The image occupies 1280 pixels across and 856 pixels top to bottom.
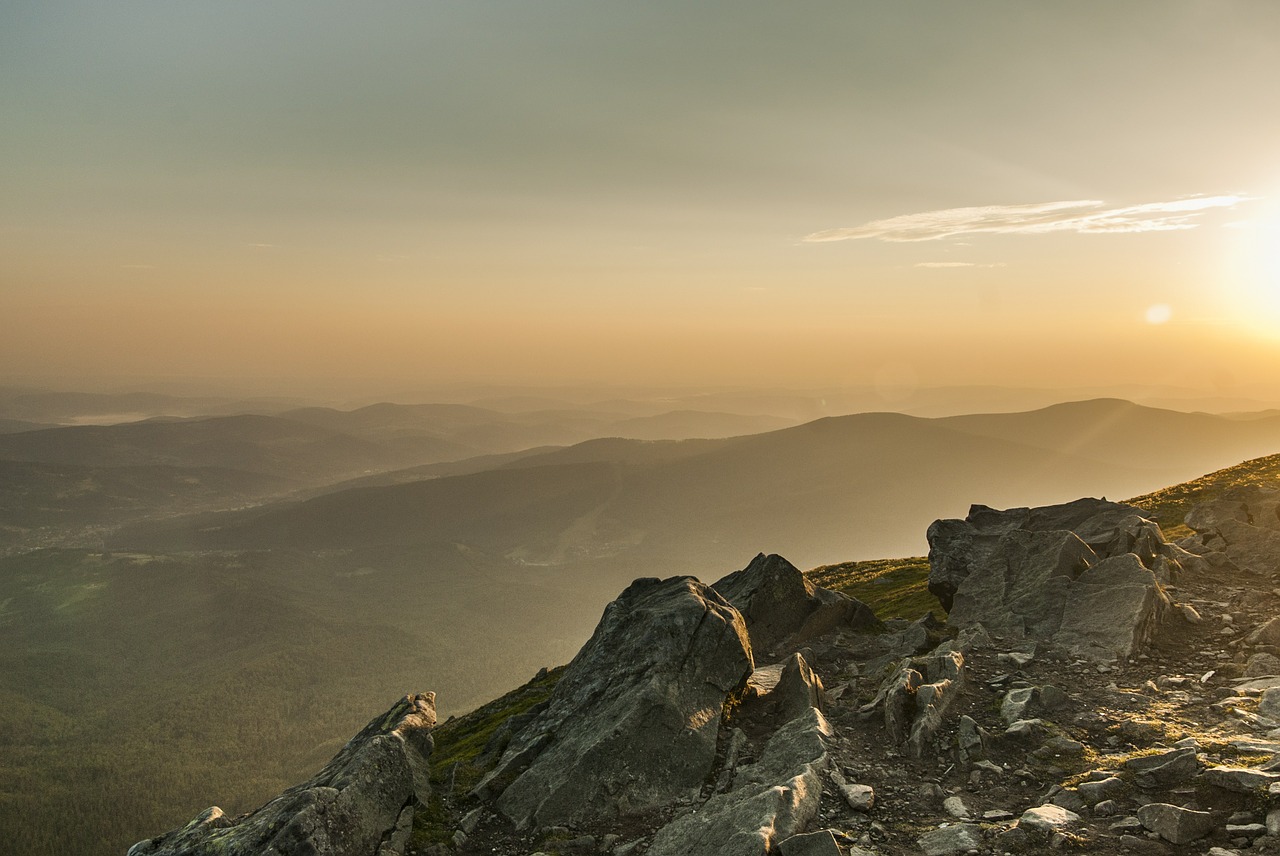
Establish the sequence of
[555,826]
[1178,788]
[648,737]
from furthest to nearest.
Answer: [648,737] → [555,826] → [1178,788]

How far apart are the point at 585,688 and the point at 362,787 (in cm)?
911

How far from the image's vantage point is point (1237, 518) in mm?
35562

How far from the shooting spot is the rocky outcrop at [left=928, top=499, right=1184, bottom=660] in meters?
26.9

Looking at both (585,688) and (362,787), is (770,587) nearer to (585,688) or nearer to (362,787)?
(585,688)

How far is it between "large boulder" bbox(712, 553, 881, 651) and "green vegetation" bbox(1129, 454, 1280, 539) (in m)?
26.8

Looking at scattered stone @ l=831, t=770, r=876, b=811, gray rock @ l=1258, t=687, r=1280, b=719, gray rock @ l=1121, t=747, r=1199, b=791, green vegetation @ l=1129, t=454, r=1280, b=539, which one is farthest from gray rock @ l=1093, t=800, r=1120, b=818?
green vegetation @ l=1129, t=454, r=1280, b=539

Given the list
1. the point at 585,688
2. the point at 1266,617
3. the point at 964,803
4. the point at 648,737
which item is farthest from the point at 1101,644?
the point at 585,688

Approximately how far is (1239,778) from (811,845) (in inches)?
395

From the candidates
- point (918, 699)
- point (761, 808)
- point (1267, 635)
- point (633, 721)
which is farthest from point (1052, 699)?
point (633, 721)

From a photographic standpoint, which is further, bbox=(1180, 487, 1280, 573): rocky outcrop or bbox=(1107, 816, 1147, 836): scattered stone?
bbox=(1180, 487, 1280, 573): rocky outcrop

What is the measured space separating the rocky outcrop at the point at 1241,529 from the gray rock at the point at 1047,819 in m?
25.2

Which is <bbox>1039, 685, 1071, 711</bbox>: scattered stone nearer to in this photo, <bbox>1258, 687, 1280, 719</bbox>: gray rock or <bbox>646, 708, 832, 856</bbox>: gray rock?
<bbox>1258, 687, 1280, 719</bbox>: gray rock

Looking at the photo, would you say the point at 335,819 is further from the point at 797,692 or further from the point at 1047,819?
the point at 1047,819

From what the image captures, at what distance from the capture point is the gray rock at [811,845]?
15.2 metres
